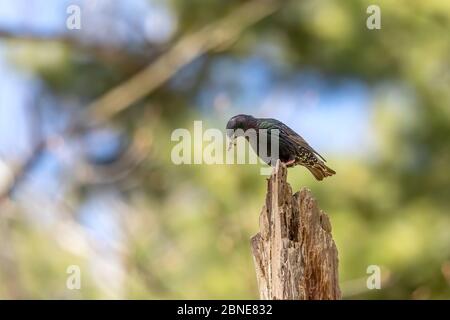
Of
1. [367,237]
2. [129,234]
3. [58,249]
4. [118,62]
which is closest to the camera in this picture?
[367,237]

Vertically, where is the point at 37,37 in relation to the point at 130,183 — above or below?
above

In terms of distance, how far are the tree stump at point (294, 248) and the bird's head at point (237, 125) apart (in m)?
0.23

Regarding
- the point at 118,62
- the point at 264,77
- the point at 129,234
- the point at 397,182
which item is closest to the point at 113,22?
the point at 118,62

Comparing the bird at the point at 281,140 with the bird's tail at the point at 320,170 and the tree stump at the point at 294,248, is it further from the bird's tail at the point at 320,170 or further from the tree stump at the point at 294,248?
the tree stump at the point at 294,248

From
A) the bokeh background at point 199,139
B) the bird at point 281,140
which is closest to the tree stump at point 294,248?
the bird at point 281,140

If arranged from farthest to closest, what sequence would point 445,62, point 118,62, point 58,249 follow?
point 58,249 < point 118,62 < point 445,62

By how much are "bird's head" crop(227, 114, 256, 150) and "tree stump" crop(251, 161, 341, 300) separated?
0.76 feet

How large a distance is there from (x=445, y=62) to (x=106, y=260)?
2.19m

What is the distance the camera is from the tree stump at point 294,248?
165 centimetres

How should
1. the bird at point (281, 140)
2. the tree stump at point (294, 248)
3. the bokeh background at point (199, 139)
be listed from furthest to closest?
the bokeh background at point (199, 139) → the bird at point (281, 140) → the tree stump at point (294, 248)

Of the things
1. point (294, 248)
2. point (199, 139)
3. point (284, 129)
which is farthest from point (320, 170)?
point (199, 139)

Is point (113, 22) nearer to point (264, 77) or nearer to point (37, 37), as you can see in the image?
point (37, 37)

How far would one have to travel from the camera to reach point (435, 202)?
4.45 meters

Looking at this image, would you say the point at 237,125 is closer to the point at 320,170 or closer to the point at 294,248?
the point at 320,170
